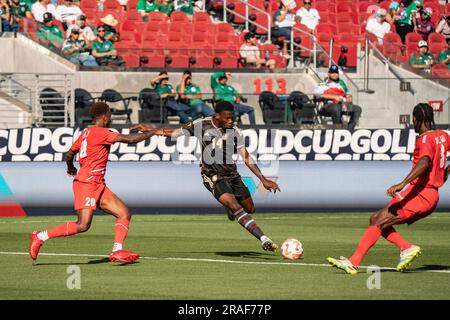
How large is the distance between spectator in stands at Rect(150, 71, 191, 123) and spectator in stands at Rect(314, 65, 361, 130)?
352cm

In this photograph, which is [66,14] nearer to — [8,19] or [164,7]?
[8,19]

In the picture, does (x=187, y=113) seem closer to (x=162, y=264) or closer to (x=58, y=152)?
(x=58, y=152)

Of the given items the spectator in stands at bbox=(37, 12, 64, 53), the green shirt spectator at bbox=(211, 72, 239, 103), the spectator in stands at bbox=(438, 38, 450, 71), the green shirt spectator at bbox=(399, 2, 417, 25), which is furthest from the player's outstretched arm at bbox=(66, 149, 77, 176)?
the green shirt spectator at bbox=(399, 2, 417, 25)

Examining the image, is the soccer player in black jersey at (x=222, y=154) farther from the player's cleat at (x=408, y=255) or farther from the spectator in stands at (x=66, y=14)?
the spectator in stands at (x=66, y=14)

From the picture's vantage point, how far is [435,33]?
35.3 meters

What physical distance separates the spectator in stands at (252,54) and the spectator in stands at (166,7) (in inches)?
112

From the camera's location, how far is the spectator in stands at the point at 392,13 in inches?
1398

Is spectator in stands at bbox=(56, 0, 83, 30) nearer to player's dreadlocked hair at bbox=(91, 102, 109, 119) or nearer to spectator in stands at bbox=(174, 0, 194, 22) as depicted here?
spectator in stands at bbox=(174, 0, 194, 22)

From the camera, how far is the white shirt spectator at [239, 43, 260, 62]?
3158cm

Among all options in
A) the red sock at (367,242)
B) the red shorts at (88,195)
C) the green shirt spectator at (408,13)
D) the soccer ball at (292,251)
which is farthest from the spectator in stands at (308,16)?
the red sock at (367,242)

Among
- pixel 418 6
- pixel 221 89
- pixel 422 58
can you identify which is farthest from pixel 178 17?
pixel 418 6

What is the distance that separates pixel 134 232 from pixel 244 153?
454 cm
